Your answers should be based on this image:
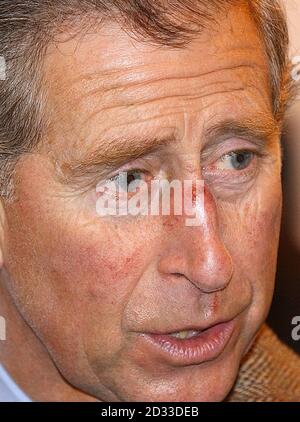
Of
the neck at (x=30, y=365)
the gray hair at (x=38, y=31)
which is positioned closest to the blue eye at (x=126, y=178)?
the gray hair at (x=38, y=31)

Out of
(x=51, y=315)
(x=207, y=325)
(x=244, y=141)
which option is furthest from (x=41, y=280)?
(x=244, y=141)

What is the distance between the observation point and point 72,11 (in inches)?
45.8

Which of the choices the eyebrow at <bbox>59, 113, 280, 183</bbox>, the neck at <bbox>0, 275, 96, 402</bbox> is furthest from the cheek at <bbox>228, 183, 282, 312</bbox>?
the neck at <bbox>0, 275, 96, 402</bbox>

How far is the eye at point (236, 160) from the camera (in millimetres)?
1257

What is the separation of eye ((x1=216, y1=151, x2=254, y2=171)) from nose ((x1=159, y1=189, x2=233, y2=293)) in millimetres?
80

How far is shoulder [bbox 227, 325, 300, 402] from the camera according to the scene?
146 cm

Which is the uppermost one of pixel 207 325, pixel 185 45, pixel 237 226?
pixel 185 45

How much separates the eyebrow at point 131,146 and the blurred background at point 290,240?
232mm

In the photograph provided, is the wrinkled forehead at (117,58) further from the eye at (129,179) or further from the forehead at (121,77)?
the eye at (129,179)

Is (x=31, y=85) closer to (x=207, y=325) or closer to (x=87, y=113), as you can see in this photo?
(x=87, y=113)

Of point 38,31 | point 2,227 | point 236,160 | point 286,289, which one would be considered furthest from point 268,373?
point 38,31

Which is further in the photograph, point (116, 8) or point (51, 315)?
point (51, 315)

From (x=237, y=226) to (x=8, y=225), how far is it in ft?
1.06

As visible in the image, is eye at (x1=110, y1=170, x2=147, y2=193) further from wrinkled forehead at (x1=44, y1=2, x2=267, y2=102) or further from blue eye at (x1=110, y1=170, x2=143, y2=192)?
wrinkled forehead at (x1=44, y1=2, x2=267, y2=102)
